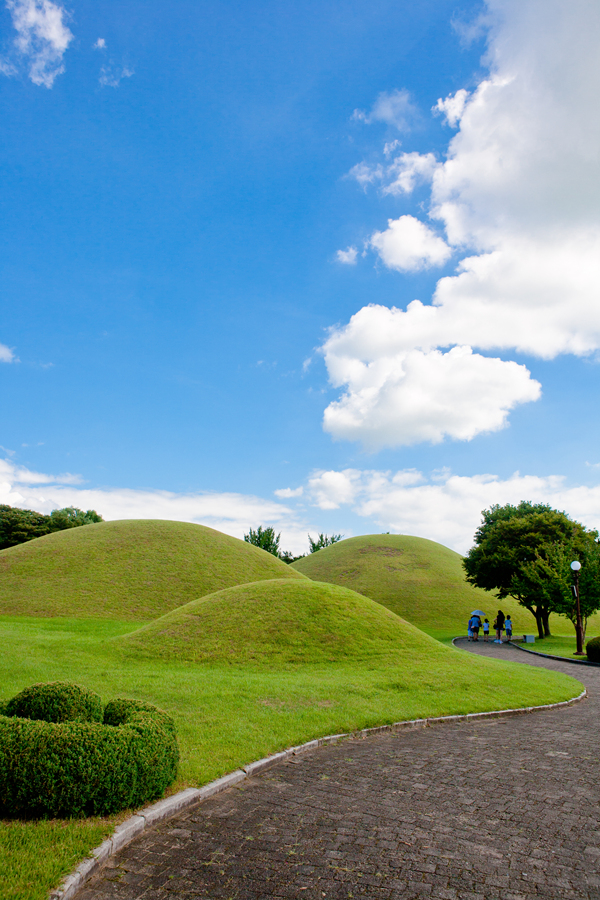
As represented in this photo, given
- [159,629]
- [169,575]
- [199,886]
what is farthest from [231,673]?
[169,575]

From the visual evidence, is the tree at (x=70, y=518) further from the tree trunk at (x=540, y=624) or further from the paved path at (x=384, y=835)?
the paved path at (x=384, y=835)

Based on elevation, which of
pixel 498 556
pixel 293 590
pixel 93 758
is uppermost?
pixel 498 556

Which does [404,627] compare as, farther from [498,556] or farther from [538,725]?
[498,556]

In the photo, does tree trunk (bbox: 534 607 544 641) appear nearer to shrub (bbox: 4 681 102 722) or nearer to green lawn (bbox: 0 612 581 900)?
green lawn (bbox: 0 612 581 900)

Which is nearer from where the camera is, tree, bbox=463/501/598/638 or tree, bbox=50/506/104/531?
tree, bbox=463/501/598/638

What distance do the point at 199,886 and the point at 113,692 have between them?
31.3ft

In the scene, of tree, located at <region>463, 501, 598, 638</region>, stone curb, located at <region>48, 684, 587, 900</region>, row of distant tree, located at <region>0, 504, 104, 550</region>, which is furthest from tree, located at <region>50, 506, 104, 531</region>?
stone curb, located at <region>48, 684, 587, 900</region>

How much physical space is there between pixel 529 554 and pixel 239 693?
1576 inches

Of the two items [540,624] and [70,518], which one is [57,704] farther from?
[70,518]

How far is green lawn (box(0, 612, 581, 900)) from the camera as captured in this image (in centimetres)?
563

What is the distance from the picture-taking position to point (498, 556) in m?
47.1

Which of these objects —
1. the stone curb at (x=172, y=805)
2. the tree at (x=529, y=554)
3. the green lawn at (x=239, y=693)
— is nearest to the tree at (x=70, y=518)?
the tree at (x=529, y=554)

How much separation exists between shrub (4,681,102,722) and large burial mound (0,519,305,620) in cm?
3609

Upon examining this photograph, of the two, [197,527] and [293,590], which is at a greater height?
[197,527]
